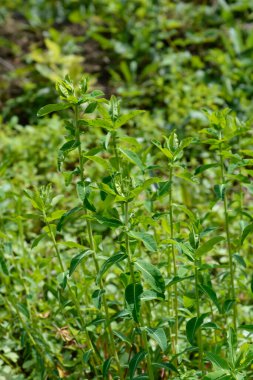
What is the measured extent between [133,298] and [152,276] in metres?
0.09

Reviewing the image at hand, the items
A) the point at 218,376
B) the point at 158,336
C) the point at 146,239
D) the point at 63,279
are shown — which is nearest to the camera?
the point at 218,376

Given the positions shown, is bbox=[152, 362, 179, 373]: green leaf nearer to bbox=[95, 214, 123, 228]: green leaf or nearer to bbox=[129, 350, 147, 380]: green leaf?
bbox=[129, 350, 147, 380]: green leaf

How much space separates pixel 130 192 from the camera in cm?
201

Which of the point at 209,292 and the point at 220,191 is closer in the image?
the point at 209,292

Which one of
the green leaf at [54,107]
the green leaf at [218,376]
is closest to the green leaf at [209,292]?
the green leaf at [218,376]

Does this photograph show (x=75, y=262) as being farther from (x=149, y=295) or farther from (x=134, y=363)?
(x=134, y=363)

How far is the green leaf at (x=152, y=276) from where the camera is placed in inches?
78.6

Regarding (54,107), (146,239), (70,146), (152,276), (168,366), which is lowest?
(168,366)

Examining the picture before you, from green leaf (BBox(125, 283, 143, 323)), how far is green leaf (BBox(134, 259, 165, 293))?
4cm

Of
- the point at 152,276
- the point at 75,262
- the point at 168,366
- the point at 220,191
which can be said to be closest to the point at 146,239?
the point at 152,276

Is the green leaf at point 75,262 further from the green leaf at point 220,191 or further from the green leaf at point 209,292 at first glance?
the green leaf at point 220,191

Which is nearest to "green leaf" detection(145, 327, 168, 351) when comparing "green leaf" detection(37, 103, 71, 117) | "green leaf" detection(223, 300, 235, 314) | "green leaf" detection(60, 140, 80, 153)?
"green leaf" detection(223, 300, 235, 314)

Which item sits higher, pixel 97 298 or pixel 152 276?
pixel 152 276

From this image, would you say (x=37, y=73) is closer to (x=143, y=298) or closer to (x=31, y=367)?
(x=31, y=367)
